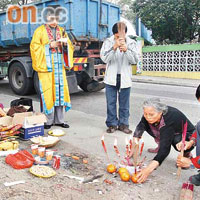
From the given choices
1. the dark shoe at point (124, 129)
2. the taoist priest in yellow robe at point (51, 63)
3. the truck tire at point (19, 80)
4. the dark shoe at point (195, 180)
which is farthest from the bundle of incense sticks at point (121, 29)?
the truck tire at point (19, 80)

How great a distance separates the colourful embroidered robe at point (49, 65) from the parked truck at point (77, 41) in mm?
2194

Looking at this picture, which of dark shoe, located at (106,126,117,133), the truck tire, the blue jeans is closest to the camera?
the blue jeans

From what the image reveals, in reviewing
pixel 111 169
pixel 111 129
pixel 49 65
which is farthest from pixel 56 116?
pixel 111 169

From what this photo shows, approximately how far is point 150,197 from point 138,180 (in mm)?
200

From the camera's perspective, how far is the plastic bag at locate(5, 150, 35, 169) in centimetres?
300

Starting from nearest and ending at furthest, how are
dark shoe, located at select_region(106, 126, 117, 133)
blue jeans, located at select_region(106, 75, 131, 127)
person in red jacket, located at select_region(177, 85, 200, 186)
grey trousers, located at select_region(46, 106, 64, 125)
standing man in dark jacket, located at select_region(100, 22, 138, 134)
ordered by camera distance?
person in red jacket, located at select_region(177, 85, 200, 186) < standing man in dark jacket, located at select_region(100, 22, 138, 134) < blue jeans, located at select_region(106, 75, 131, 127) < dark shoe, located at select_region(106, 126, 117, 133) < grey trousers, located at select_region(46, 106, 64, 125)

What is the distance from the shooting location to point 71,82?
270 inches

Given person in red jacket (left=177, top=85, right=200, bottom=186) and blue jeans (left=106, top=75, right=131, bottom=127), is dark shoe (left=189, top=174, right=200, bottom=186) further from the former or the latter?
blue jeans (left=106, top=75, right=131, bottom=127)

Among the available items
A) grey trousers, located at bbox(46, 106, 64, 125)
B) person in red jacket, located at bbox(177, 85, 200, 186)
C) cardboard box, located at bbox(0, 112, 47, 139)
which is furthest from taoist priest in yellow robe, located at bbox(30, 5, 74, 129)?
person in red jacket, located at bbox(177, 85, 200, 186)

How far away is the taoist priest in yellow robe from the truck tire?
11.6 feet

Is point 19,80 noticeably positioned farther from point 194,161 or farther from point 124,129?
point 194,161

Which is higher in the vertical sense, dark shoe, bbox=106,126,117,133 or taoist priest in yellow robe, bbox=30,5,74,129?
taoist priest in yellow robe, bbox=30,5,74,129

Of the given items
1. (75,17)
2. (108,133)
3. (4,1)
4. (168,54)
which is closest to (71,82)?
(75,17)

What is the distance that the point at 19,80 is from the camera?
8414 millimetres
